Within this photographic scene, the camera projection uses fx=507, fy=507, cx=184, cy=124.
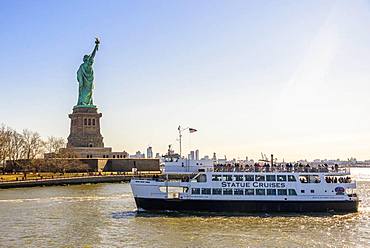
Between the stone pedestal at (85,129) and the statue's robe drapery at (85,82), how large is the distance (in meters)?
2.53

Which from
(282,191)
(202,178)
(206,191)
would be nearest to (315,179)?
(282,191)

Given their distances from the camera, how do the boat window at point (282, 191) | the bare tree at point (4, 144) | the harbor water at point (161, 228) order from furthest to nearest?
the bare tree at point (4, 144), the boat window at point (282, 191), the harbor water at point (161, 228)

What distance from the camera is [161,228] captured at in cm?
4228

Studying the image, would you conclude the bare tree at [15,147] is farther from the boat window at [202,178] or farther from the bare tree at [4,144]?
the boat window at [202,178]

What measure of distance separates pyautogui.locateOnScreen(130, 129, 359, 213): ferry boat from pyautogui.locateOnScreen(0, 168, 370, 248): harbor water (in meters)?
1.41

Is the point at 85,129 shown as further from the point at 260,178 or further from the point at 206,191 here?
the point at 260,178

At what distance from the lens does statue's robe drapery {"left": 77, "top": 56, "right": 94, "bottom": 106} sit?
4705 inches

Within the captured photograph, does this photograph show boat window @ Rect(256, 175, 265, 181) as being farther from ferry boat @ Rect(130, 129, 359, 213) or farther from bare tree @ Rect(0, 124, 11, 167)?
bare tree @ Rect(0, 124, 11, 167)

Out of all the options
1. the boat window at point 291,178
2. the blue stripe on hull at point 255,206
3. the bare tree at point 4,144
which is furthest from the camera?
the bare tree at point 4,144

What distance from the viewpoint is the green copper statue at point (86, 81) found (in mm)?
119500

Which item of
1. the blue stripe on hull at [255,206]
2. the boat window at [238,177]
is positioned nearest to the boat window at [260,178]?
the boat window at [238,177]

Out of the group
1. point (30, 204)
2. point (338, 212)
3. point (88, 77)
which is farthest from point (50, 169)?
point (338, 212)

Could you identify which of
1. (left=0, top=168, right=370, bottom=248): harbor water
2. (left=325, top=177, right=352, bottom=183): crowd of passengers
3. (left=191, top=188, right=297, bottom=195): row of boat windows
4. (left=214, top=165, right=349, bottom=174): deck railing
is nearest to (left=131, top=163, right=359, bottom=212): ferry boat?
(left=191, top=188, right=297, bottom=195): row of boat windows

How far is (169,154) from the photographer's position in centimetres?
5697
